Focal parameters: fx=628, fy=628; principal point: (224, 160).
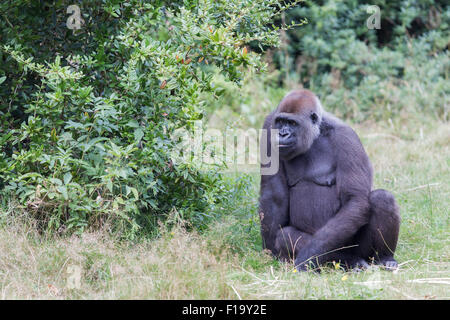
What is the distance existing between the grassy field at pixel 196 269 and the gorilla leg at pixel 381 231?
0.59ft

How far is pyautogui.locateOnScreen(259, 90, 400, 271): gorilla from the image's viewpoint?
4594 millimetres

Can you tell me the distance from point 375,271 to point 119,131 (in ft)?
6.98

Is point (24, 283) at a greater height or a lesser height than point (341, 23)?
greater

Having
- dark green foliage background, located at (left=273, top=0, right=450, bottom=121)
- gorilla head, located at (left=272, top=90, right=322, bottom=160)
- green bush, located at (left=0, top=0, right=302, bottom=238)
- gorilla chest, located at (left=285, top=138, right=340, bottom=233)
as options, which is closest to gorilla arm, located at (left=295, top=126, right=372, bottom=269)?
gorilla chest, located at (left=285, top=138, right=340, bottom=233)

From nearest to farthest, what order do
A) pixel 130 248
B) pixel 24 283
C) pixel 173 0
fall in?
pixel 24 283, pixel 130 248, pixel 173 0

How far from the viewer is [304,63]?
10414 mm

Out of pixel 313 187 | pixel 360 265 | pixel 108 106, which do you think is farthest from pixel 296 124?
pixel 108 106

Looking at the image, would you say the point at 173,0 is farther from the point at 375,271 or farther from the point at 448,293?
the point at 448,293

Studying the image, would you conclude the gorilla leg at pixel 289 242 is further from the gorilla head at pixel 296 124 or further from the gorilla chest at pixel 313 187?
the gorilla head at pixel 296 124

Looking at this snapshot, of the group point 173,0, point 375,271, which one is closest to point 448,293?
point 375,271

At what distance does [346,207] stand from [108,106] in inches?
73.3

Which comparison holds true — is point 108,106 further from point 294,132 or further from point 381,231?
point 381,231

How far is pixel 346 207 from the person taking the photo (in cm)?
460

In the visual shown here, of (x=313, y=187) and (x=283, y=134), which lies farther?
(x=313, y=187)
